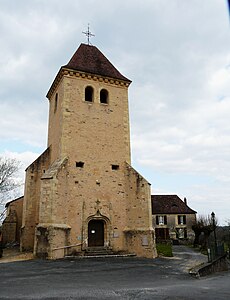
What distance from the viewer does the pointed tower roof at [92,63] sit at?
21.4 metres

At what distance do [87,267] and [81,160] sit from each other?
25.1 ft

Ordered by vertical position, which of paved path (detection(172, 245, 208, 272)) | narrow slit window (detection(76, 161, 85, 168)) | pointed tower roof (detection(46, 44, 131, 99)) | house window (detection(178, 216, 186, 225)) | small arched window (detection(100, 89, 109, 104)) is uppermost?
pointed tower roof (detection(46, 44, 131, 99))

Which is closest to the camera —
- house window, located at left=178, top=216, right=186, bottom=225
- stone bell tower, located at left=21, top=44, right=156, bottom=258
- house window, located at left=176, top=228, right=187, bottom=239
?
stone bell tower, located at left=21, top=44, right=156, bottom=258

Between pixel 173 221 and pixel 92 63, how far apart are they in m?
28.5

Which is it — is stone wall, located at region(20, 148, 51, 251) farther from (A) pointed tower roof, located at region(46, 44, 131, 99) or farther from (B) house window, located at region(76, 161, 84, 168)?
(A) pointed tower roof, located at region(46, 44, 131, 99)

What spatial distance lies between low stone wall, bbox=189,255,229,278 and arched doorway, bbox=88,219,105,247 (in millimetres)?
6976

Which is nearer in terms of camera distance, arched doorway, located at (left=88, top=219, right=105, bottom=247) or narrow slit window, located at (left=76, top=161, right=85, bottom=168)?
arched doorway, located at (left=88, top=219, right=105, bottom=247)

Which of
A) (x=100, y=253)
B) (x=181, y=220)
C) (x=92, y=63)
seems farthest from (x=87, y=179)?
(x=181, y=220)

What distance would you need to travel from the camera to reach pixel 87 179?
733 inches

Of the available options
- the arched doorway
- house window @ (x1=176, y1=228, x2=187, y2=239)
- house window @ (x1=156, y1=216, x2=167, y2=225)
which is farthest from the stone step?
house window @ (x1=176, y1=228, x2=187, y2=239)

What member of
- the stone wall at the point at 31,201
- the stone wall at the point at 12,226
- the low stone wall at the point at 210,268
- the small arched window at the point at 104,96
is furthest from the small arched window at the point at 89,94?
the stone wall at the point at 12,226

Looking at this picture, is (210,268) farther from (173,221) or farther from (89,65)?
(173,221)

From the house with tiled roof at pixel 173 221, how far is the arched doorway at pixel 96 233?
25.1 metres

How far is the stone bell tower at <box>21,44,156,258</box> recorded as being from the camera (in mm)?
16594
